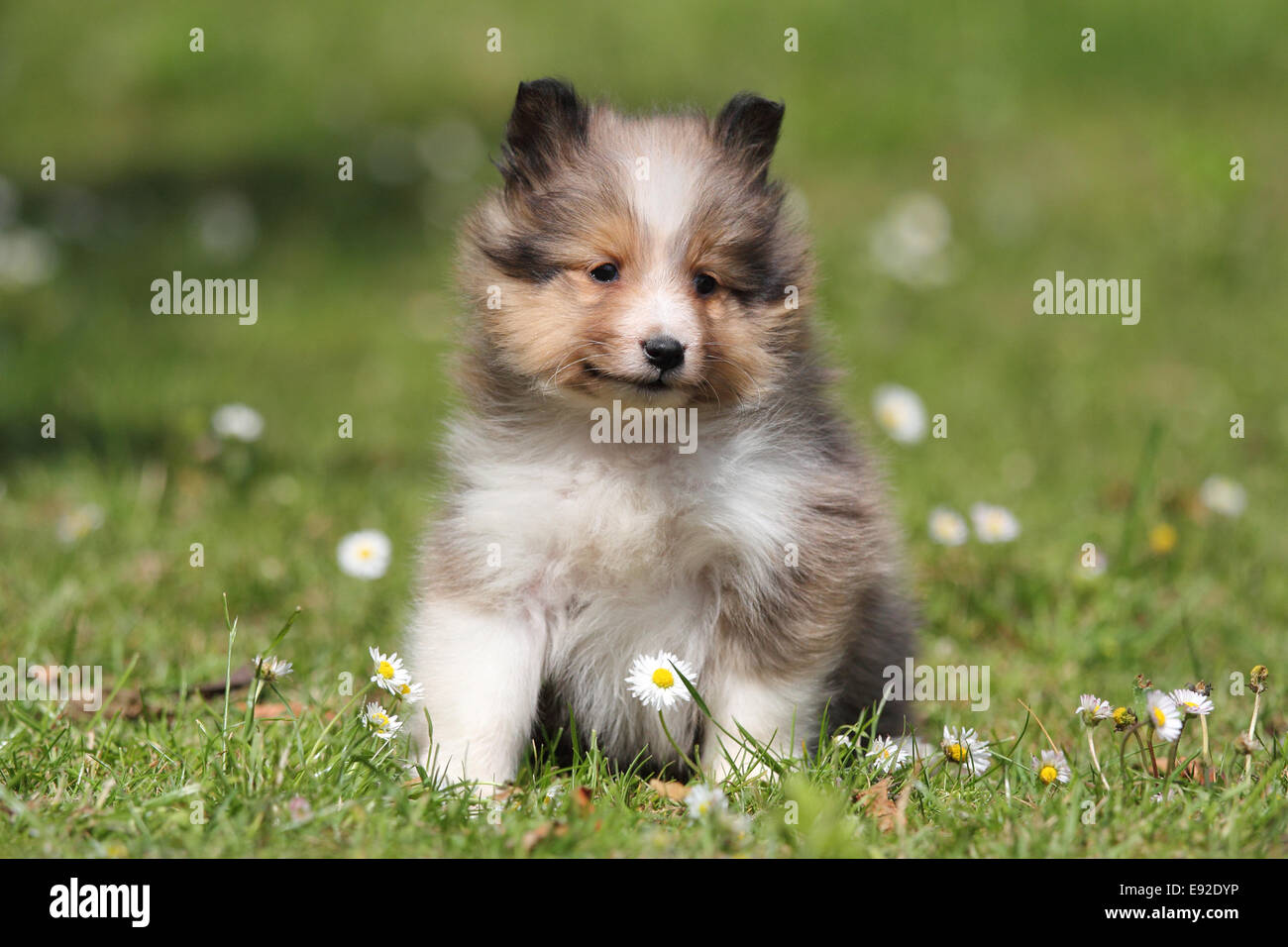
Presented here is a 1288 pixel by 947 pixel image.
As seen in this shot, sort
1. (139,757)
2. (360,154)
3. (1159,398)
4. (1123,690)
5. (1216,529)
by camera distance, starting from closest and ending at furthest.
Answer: (139,757) → (1123,690) → (1216,529) → (1159,398) → (360,154)

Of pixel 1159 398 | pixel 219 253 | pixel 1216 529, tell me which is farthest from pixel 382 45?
pixel 1216 529

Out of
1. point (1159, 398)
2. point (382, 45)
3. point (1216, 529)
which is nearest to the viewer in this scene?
point (1216, 529)

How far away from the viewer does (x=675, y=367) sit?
3.49m

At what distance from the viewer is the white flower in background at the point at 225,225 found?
1119 cm

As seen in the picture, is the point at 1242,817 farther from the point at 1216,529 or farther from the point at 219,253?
the point at 219,253

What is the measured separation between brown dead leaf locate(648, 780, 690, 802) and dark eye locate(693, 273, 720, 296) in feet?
4.14

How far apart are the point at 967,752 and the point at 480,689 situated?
1293 mm

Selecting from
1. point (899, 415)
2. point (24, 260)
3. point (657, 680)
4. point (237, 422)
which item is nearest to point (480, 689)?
point (657, 680)

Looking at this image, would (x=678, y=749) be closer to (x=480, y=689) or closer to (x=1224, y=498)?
(x=480, y=689)

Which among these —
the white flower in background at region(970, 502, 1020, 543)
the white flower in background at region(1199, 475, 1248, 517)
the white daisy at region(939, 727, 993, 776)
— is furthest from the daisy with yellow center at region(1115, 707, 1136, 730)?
the white flower in background at region(1199, 475, 1248, 517)

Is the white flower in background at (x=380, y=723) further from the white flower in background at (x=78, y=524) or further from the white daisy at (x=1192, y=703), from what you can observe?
the white flower in background at (x=78, y=524)

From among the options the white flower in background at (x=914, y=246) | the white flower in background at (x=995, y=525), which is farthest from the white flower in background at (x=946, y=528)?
the white flower in background at (x=914, y=246)

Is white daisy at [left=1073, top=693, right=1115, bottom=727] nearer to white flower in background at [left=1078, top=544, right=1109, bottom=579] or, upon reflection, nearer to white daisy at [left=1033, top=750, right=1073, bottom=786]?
white daisy at [left=1033, top=750, right=1073, bottom=786]
